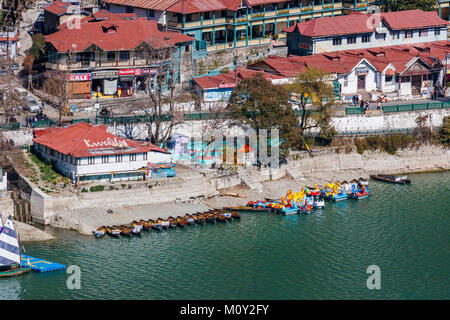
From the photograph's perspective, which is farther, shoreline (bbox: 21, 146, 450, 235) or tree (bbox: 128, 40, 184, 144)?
→ tree (bbox: 128, 40, 184, 144)

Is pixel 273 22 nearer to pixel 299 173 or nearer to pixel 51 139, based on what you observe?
pixel 299 173

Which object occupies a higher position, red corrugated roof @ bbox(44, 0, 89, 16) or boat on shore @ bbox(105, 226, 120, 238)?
red corrugated roof @ bbox(44, 0, 89, 16)

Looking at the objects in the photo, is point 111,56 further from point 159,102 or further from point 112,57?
point 159,102

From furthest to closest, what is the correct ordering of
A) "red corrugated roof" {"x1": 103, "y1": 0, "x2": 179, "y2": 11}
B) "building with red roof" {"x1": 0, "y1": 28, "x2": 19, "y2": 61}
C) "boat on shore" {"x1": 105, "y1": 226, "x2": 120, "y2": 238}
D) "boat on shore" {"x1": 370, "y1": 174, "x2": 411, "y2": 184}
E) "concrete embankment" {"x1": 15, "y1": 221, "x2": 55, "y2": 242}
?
"red corrugated roof" {"x1": 103, "y1": 0, "x2": 179, "y2": 11}
"building with red roof" {"x1": 0, "y1": 28, "x2": 19, "y2": 61}
"boat on shore" {"x1": 370, "y1": 174, "x2": 411, "y2": 184}
"boat on shore" {"x1": 105, "y1": 226, "x2": 120, "y2": 238}
"concrete embankment" {"x1": 15, "y1": 221, "x2": 55, "y2": 242}

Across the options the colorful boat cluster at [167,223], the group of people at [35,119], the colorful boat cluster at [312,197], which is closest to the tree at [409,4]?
the colorful boat cluster at [312,197]

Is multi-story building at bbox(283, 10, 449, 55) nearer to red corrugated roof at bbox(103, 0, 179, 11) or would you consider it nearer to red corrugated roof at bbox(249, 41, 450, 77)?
Result: red corrugated roof at bbox(249, 41, 450, 77)

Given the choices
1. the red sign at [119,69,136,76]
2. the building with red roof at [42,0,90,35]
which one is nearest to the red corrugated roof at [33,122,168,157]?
the red sign at [119,69,136,76]

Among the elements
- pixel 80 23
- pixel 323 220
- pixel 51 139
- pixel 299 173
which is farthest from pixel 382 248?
pixel 80 23
